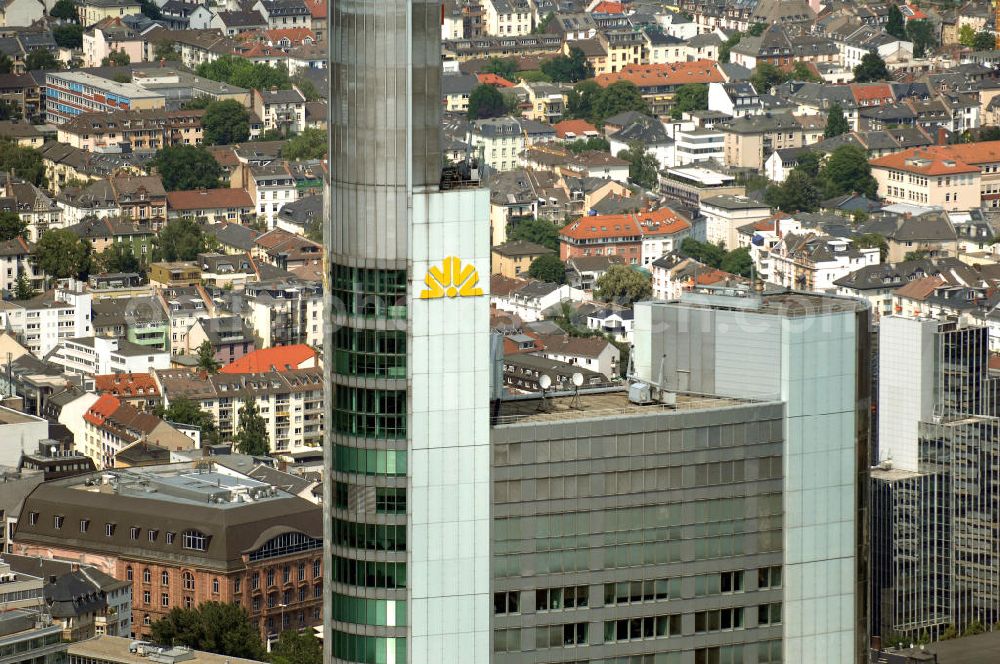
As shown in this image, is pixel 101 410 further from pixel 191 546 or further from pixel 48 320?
pixel 191 546

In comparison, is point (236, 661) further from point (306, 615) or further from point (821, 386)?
point (821, 386)

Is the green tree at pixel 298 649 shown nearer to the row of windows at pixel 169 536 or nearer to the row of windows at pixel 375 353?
the row of windows at pixel 169 536

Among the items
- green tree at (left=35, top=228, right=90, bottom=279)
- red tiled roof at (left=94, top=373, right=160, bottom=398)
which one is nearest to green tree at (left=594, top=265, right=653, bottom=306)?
green tree at (left=35, top=228, right=90, bottom=279)

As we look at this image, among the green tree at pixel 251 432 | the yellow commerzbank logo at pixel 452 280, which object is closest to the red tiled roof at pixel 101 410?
the green tree at pixel 251 432

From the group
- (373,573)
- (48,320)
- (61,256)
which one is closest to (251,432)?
(48,320)

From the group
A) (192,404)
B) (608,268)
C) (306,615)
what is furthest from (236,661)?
(608,268)

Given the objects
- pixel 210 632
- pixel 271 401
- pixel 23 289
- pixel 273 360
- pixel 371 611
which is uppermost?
pixel 371 611
